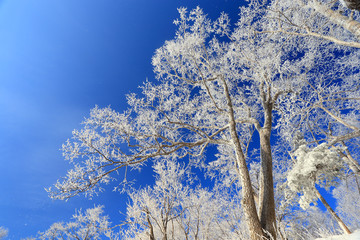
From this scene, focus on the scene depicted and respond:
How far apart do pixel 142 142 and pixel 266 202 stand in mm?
4944

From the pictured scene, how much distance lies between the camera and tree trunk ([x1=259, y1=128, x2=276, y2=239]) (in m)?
5.33

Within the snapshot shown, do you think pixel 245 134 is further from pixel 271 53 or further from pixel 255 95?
pixel 271 53

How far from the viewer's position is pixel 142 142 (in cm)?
742

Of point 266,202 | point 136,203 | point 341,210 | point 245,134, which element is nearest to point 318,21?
point 245,134

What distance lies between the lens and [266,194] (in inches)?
231

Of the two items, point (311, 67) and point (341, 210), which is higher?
point (311, 67)

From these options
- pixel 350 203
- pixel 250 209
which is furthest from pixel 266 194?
pixel 350 203

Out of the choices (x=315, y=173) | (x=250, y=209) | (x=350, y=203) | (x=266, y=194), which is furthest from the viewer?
(x=350, y=203)

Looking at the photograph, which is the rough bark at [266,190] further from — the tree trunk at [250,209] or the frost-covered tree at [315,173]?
the frost-covered tree at [315,173]

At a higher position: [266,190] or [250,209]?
[266,190]

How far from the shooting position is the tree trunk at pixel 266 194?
210 inches

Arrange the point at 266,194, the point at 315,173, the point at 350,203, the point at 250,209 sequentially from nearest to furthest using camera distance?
the point at 315,173 < the point at 250,209 < the point at 266,194 < the point at 350,203

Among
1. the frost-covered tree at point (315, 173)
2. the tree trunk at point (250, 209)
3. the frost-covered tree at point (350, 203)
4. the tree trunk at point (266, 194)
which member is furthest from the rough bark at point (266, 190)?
the frost-covered tree at point (350, 203)

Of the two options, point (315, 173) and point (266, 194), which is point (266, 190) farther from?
point (315, 173)
